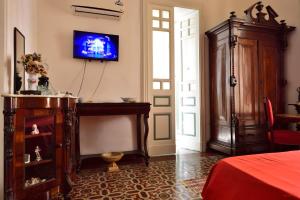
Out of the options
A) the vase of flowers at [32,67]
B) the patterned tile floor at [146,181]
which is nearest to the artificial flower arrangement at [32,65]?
the vase of flowers at [32,67]

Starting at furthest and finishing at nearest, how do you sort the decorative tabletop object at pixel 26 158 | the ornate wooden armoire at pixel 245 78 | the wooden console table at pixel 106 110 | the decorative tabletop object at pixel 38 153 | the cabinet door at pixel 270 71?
the cabinet door at pixel 270 71
the ornate wooden armoire at pixel 245 78
the wooden console table at pixel 106 110
the decorative tabletop object at pixel 38 153
the decorative tabletop object at pixel 26 158

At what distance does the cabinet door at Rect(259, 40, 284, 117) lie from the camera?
4.02m

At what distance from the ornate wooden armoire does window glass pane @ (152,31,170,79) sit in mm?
832

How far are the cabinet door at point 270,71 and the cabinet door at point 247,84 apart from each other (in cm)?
14

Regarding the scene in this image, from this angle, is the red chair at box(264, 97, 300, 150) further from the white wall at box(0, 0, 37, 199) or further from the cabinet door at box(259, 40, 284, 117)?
the white wall at box(0, 0, 37, 199)

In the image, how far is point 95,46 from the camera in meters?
3.68

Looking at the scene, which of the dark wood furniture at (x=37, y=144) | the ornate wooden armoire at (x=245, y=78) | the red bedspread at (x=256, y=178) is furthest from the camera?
the ornate wooden armoire at (x=245, y=78)

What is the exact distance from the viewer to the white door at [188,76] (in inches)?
175

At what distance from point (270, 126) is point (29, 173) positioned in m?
3.17

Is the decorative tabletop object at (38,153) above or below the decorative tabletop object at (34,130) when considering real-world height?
below

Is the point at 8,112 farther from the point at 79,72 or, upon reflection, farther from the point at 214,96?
the point at 214,96

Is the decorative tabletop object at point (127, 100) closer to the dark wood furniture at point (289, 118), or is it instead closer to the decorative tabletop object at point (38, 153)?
the decorative tabletop object at point (38, 153)

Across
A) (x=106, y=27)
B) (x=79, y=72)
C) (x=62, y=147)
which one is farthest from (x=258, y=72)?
(x=62, y=147)

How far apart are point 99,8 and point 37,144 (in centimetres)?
251
